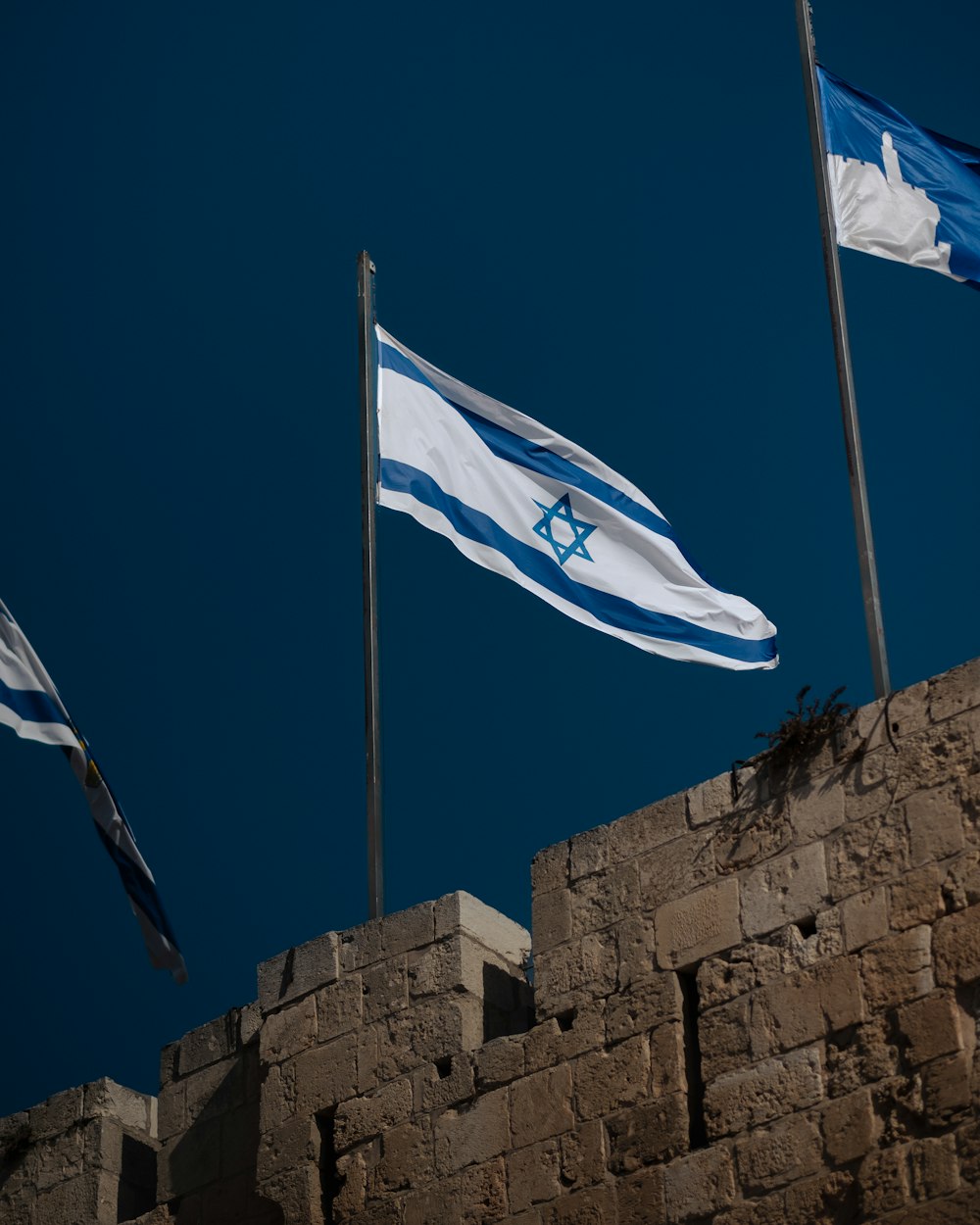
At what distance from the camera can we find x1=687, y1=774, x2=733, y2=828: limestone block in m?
10.1

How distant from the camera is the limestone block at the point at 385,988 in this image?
423 inches

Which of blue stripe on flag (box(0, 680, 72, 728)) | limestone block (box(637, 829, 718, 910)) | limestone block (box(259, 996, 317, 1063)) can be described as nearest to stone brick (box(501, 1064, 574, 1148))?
limestone block (box(637, 829, 718, 910))

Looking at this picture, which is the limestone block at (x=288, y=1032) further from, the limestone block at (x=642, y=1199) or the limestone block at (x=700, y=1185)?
the limestone block at (x=700, y=1185)

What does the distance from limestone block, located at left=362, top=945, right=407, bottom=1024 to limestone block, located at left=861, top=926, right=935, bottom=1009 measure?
2384mm

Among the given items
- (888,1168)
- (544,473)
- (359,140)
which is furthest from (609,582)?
(359,140)

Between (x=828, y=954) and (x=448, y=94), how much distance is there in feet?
84.1

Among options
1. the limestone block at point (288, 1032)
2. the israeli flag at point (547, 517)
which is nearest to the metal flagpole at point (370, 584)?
the israeli flag at point (547, 517)

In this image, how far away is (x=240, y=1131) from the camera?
1145 centimetres

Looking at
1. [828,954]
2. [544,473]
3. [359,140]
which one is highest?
[359,140]

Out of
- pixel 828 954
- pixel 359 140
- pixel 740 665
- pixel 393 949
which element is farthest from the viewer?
pixel 359 140

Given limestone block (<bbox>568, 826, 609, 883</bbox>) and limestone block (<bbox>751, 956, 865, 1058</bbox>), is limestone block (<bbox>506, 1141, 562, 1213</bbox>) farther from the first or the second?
limestone block (<bbox>568, 826, 609, 883</bbox>)

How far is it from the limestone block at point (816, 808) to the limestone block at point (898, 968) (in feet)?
2.16

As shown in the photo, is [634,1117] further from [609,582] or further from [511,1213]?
[609,582]

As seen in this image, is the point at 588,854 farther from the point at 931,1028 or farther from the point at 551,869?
the point at 931,1028
